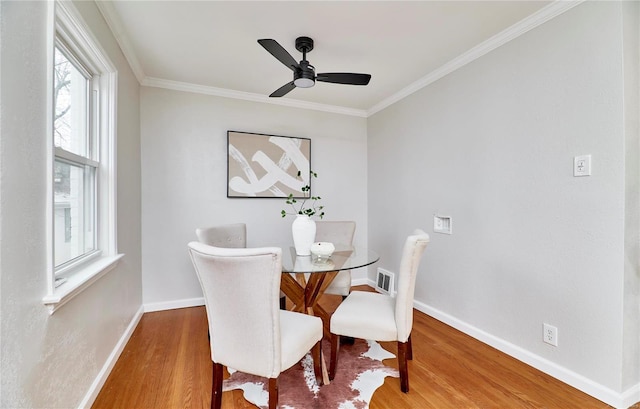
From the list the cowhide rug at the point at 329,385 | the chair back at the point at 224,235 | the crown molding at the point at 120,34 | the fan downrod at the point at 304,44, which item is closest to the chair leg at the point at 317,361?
the cowhide rug at the point at 329,385

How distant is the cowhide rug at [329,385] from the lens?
1.63 meters

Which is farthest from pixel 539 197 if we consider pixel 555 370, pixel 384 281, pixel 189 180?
pixel 189 180

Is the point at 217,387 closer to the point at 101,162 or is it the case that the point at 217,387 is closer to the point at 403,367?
the point at 403,367

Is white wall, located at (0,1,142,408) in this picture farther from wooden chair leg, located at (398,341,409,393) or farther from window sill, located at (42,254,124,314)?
wooden chair leg, located at (398,341,409,393)

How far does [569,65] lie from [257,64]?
232 cm

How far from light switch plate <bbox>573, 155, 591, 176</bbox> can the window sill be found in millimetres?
2768

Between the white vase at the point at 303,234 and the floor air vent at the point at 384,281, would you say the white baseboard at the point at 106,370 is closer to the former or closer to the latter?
the white vase at the point at 303,234

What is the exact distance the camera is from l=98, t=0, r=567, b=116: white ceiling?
74.1 inches

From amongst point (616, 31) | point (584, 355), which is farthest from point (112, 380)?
point (616, 31)

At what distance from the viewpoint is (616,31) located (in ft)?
5.20

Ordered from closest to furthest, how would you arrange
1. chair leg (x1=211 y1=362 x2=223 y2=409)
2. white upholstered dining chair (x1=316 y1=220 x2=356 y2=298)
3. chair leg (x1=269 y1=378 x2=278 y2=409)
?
chair leg (x1=269 y1=378 x2=278 y2=409) < chair leg (x1=211 y1=362 x2=223 y2=409) < white upholstered dining chair (x1=316 y1=220 x2=356 y2=298)

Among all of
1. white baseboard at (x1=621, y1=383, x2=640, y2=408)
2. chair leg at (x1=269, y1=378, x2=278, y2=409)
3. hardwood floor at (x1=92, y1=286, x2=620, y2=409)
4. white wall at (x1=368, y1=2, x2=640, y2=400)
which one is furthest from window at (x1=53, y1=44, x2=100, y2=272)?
white baseboard at (x1=621, y1=383, x2=640, y2=408)

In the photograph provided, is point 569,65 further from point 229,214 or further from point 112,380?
point 112,380

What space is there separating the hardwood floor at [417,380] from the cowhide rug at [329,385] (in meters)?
0.07
